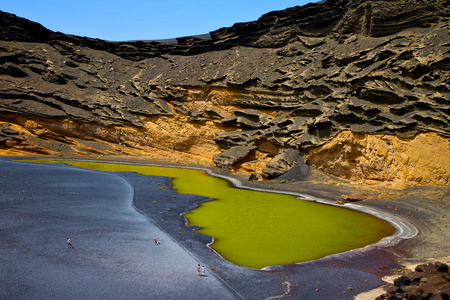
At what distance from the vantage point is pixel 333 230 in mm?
16750

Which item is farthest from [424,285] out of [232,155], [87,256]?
[232,155]

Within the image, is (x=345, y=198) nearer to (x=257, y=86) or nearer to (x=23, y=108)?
(x=257, y=86)

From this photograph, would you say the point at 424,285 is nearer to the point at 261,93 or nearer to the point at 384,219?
the point at 384,219

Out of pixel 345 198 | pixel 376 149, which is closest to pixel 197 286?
pixel 345 198

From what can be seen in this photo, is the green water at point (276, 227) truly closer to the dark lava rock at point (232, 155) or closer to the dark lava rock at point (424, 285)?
the dark lava rock at point (424, 285)

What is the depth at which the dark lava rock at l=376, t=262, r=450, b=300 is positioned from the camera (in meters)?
7.72

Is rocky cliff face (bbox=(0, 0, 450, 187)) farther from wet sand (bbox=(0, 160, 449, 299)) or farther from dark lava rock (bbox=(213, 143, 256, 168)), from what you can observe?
wet sand (bbox=(0, 160, 449, 299))

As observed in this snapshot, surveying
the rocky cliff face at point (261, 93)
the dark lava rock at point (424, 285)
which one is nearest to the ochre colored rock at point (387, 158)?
the rocky cliff face at point (261, 93)

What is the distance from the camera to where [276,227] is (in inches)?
667

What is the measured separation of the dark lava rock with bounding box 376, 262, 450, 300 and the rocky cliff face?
1713 centimetres

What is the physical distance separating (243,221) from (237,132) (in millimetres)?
21321

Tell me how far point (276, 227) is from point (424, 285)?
9060 mm

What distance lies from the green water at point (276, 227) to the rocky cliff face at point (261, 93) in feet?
24.3

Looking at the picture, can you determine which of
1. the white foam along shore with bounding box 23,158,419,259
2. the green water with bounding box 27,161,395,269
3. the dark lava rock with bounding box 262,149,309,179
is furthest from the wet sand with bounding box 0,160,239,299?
the dark lava rock with bounding box 262,149,309,179
